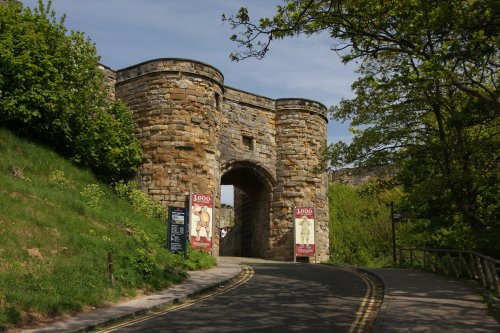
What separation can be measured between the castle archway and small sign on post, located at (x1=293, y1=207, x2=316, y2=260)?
168cm

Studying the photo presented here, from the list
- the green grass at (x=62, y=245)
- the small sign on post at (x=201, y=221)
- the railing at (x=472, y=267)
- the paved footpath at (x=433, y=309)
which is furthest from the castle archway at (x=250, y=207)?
the paved footpath at (x=433, y=309)

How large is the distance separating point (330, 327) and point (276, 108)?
2123cm

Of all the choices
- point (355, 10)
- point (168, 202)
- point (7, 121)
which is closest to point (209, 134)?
point (168, 202)

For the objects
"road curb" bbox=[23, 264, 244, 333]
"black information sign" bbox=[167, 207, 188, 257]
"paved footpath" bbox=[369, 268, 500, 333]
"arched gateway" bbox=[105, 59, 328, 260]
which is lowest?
"road curb" bbox=[23, 264, 244, 333]

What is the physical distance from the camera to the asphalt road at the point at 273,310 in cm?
831

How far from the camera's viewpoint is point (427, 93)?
14219 mm

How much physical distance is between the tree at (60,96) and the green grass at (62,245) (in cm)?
124

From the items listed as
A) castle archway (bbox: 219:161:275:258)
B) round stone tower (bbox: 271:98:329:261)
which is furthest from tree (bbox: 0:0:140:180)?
round stone tower (bbox: 271:98:329:261)

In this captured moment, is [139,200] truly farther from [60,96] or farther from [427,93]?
[427,93]

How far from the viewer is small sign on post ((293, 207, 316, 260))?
26391 mm

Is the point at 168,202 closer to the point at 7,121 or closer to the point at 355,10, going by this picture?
the point at 7,121

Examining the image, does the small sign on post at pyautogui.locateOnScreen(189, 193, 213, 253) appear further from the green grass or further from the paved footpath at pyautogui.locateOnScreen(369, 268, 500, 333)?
the paved footpath at pyautogui.locateOnScreen(369, 268, 500, 333)

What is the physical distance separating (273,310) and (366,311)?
Result: 186cm

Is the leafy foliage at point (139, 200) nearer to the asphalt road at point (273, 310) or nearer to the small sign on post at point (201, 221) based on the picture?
the small sign on post at point (201, 221)
